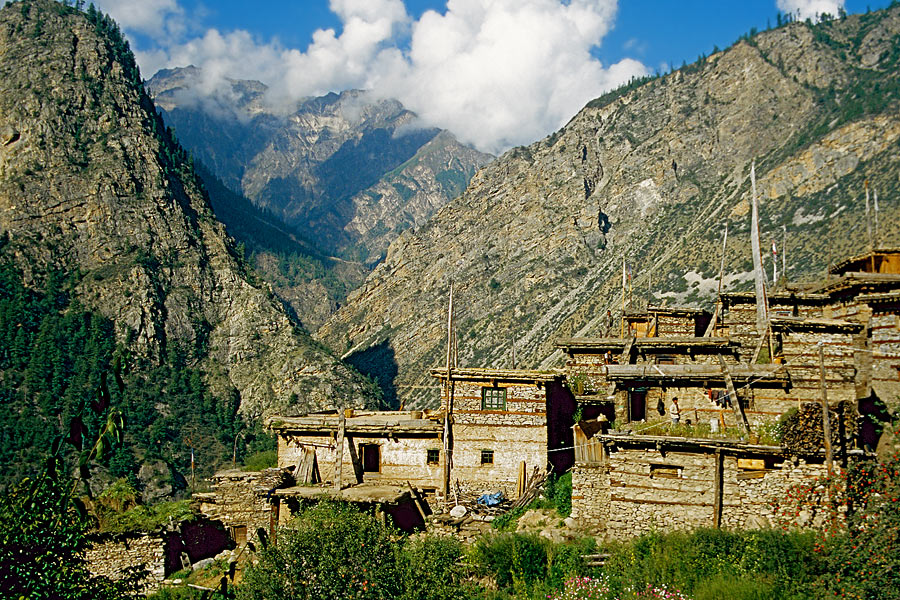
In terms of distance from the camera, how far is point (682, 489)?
773 inches

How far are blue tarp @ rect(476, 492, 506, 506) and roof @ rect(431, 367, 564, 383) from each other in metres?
4.22

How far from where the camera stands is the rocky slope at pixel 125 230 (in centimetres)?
9625

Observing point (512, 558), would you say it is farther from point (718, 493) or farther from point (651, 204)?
point (651, 204)

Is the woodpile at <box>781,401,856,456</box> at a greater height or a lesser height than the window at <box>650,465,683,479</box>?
greater

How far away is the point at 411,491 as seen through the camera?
88.4 feet

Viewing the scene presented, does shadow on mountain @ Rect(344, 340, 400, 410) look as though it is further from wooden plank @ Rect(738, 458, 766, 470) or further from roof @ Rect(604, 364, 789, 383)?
wooden plank @ Rect(738, 458, 766, 470)

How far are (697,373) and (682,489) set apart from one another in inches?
155

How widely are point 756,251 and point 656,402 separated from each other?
911 cm

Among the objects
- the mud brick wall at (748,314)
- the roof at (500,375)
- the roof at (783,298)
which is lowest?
the roof at (500,375)

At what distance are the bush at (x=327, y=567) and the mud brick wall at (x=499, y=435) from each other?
33.5 ft

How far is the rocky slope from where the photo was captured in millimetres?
96250

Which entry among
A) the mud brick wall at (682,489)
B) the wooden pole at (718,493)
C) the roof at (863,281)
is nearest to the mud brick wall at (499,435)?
the mud brick wall at (682,489)

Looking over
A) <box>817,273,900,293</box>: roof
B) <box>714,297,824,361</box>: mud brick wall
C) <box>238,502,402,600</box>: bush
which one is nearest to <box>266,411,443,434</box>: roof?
<box>238,502,402,600</box>: bush

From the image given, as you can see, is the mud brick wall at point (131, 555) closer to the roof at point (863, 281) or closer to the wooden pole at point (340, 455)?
the wooden pole at point (340, 455)
